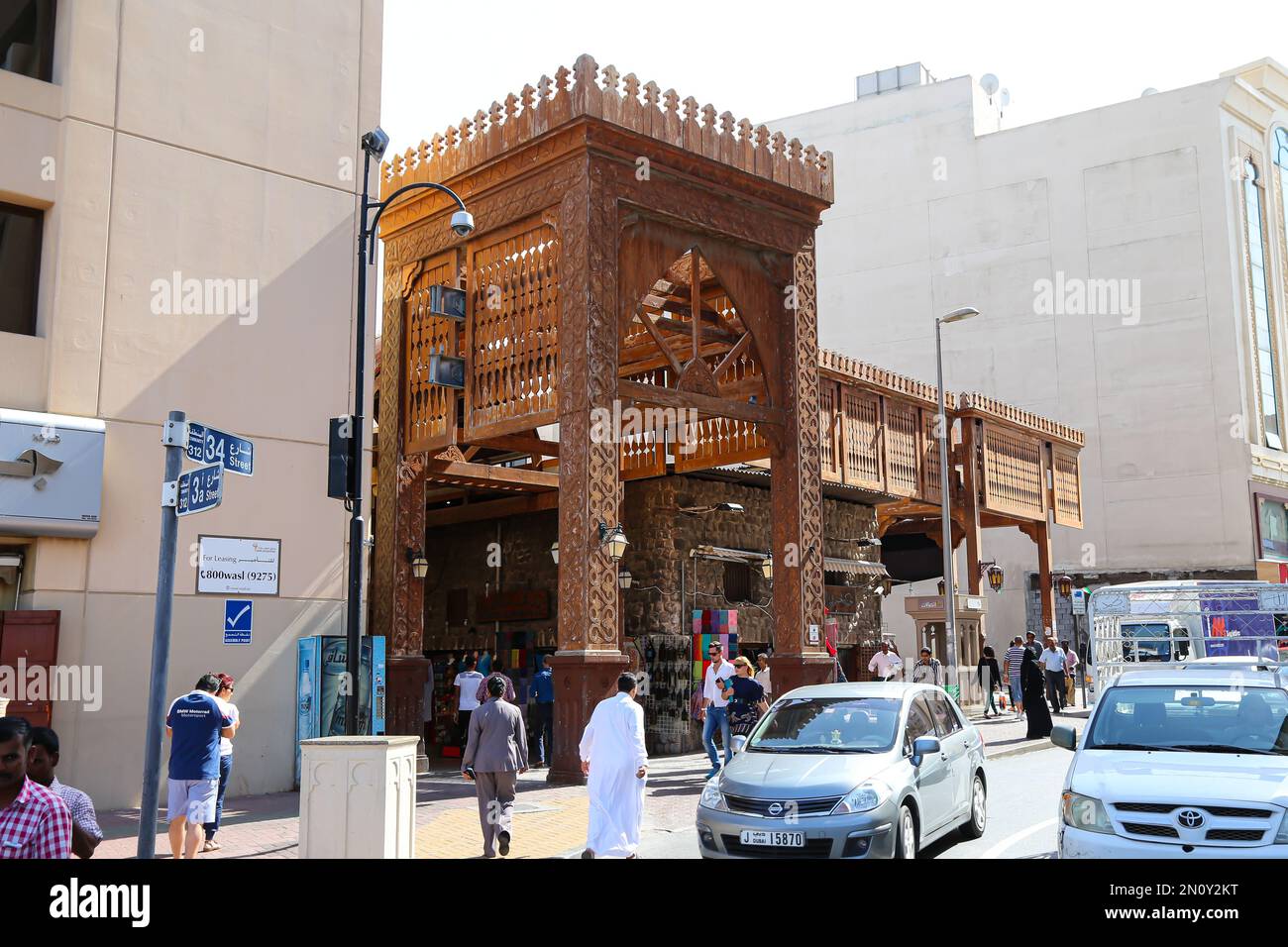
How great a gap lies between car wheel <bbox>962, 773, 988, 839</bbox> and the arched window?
38.3 meters

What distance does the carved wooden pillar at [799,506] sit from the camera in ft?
62.9

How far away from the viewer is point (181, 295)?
50.9 ft

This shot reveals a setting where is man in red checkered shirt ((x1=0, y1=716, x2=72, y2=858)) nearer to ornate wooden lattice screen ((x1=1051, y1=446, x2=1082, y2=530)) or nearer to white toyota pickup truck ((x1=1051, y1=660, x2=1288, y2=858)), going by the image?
white toyota pickup truck ((x1=1051, y1=660, x2=1288, y2=858))

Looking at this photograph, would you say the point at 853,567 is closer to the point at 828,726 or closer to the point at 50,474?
the point at 828,726

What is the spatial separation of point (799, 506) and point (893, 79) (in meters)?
40.6

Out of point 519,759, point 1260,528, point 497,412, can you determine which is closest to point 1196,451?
point 1260,528

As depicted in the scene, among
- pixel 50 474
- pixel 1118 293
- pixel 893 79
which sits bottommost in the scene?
pixel 50 474

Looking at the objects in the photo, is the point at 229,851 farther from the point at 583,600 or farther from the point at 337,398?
the point at 337,398

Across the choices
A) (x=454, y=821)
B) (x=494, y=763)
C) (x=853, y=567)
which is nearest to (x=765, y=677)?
(x=853, y=567)

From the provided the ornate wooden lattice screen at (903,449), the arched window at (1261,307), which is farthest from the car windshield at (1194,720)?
the arched window at (1261,307)

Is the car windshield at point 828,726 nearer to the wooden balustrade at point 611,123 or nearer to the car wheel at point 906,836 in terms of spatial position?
the car wheel at point 906,836

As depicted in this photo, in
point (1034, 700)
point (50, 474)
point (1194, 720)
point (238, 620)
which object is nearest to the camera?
point (1194, 720)
